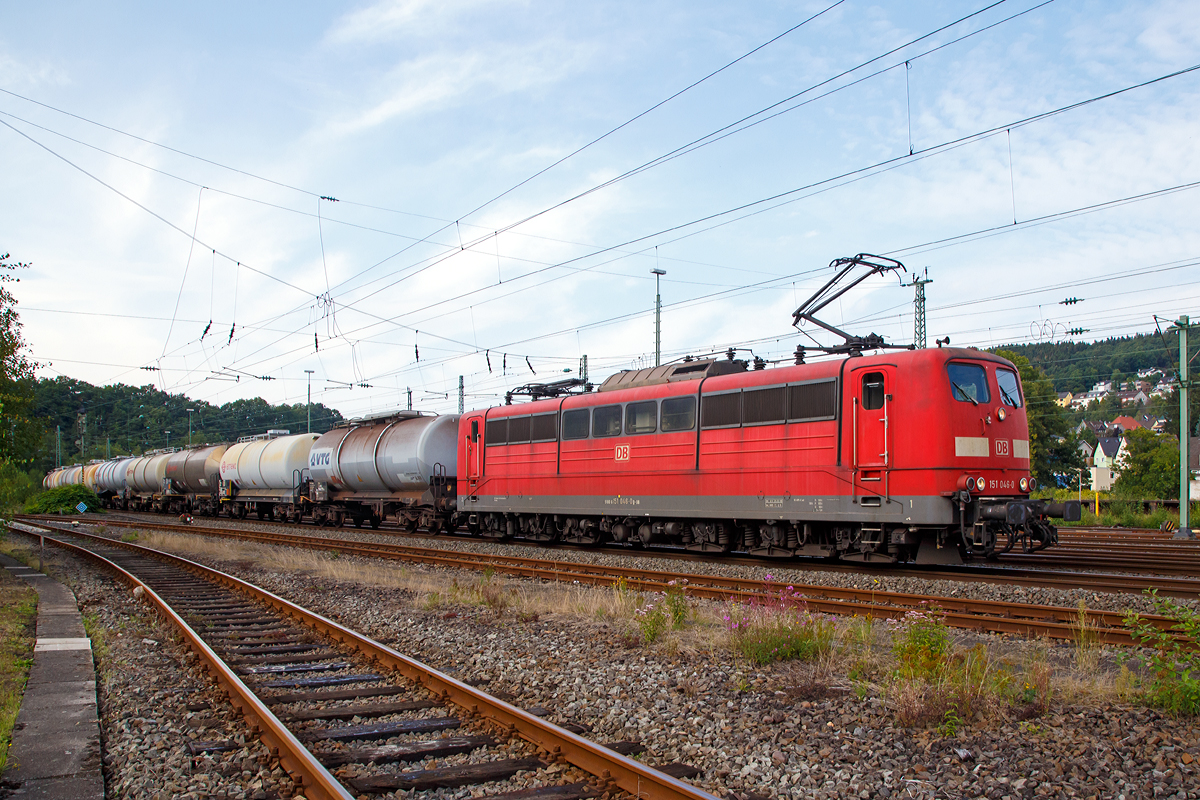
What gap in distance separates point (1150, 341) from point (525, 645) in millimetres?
175391

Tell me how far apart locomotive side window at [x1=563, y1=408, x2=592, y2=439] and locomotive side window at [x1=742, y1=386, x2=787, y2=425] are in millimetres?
4778

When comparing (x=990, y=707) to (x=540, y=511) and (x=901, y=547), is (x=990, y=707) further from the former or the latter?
(x=540, y=511)

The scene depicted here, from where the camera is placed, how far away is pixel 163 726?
250 inches

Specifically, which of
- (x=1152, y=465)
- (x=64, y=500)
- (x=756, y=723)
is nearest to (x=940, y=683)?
(x=756, y=723)

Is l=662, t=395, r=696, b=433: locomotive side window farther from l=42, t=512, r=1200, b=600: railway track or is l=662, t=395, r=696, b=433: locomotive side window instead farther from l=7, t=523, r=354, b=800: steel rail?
l=7, t=523, r=354, b=800: steel rail

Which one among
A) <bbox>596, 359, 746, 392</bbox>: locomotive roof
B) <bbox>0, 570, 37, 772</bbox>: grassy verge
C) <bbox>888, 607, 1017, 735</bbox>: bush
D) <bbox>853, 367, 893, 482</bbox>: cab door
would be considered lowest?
<bbox>0, 570, 37, 772</bbox>: grassy verge

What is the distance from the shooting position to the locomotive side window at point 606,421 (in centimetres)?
1898

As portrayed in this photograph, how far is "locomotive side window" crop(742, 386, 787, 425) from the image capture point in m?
15.4

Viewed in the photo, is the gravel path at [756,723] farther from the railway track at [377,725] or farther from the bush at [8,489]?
the bush at [8,489]

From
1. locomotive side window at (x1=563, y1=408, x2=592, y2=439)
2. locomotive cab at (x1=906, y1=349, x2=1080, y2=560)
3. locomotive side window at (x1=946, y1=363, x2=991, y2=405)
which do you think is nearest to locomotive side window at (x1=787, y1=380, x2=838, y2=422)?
locomotive cab at (x1=906, y1=349, x2=1080, y2=560)

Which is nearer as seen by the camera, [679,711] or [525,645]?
[679,711]

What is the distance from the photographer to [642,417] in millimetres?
18312

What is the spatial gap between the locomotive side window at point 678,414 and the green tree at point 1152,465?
39.6 m

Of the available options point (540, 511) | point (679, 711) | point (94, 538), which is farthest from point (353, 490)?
point (679, 711)
